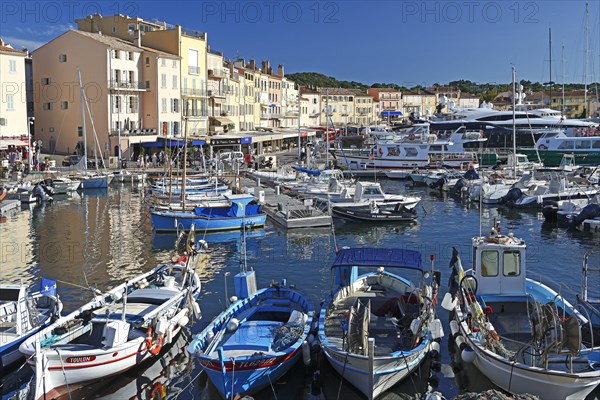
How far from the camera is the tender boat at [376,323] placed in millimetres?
13523

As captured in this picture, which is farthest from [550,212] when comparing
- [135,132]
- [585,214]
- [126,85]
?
[126,85]

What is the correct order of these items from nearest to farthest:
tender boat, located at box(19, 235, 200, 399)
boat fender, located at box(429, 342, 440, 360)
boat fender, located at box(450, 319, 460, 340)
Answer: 1. tender boat, located at box(19, 235, 200, 399)
2. boat fender, located at box(429, 342, 440, 360)
3. boat fender, located at box(450, 319, 460, 340)

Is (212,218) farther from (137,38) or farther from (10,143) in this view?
(137,38)

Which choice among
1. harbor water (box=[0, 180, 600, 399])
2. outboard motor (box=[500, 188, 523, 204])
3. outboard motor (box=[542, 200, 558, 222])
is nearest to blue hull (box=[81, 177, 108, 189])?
harbor water (box=[0, 180, 600, 399])

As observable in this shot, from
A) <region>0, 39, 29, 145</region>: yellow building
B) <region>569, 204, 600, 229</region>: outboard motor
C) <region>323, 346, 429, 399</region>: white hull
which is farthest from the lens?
<region>0, 39, 29, 145</region>: yellow building

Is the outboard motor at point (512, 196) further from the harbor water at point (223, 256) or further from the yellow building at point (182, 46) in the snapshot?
the yellow building at point (182, 46)

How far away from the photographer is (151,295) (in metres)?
17.8

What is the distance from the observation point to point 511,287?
1716 cm

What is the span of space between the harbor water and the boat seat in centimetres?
117

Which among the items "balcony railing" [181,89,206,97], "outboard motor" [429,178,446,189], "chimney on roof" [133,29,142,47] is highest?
"chimney on roof" [133,29,142,47]

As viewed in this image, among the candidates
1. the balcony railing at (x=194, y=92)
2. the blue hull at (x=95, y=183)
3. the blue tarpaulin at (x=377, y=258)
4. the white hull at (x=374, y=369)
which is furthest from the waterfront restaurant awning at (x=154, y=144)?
the white hull at (x=374, y=369)

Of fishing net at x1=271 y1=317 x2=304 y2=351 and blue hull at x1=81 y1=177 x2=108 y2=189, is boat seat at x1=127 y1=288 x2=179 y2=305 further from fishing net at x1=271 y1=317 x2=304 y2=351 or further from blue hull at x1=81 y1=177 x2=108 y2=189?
blue hull at x1=81 y1=177 x2=108 y2=189

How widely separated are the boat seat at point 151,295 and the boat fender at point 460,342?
759cm

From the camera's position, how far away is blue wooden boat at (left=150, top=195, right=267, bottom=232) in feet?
106
